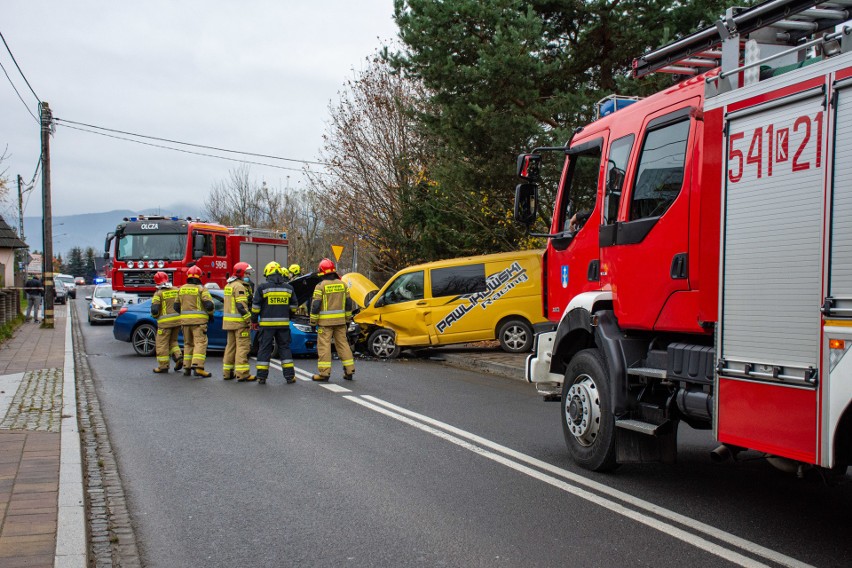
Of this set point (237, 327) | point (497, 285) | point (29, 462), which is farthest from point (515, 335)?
point (29, 462)

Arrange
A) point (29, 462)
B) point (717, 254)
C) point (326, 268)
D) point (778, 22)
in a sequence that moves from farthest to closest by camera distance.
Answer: point (326, 268), point (29, 462), point (717, 254), point (778, 22)

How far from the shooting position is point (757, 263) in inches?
171

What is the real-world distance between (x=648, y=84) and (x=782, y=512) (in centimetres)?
884

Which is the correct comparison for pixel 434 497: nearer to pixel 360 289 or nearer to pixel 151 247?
pixel 360 289

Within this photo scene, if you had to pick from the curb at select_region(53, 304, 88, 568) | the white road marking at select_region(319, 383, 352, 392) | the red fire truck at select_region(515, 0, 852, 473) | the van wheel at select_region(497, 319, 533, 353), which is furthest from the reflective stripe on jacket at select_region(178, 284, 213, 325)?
the red fire truck at select_region(515, 0, 852, 473)

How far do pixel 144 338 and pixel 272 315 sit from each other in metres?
5.29

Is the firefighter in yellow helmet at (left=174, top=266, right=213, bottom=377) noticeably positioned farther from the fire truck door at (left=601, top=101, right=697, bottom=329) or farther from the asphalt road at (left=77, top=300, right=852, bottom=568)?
the fire truck door at (left=601, top=101, right=697, bottom=329)

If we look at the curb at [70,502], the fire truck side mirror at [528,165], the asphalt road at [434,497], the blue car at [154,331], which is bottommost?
the asphalt road at [434,497]

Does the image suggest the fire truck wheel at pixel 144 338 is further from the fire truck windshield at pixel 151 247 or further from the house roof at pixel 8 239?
the house roof at pixel 8 239

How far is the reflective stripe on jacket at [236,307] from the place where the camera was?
12.6m

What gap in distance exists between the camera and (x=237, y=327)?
1253cm

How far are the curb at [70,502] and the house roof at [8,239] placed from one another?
1390 inches

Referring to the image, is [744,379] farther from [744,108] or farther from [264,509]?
[264,509]

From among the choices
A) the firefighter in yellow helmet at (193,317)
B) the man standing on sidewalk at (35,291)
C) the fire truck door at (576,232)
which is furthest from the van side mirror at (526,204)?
the man standing on sidewalk at (35,291)
